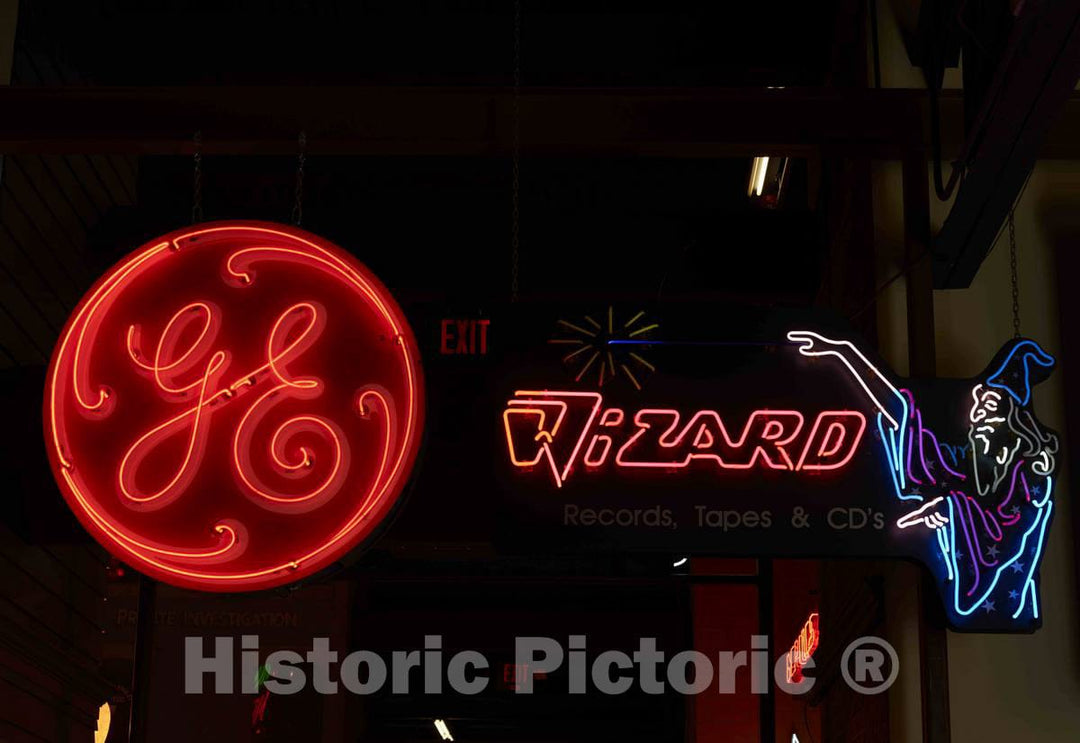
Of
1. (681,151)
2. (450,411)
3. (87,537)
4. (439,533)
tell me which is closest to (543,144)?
(681,151)

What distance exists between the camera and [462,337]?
6176 mm

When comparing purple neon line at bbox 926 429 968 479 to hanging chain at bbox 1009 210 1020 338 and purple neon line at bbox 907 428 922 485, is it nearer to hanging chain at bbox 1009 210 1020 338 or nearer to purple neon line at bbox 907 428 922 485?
purple neon line at bbox 907 428 922 485

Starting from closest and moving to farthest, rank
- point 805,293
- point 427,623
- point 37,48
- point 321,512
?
point 321,512, point 37,48, point 805,293, point 427,623

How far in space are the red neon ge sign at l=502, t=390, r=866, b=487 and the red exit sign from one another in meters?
0.88

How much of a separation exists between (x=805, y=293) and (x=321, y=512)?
3424 millimetres

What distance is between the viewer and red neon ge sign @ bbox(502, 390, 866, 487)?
5.24 meters

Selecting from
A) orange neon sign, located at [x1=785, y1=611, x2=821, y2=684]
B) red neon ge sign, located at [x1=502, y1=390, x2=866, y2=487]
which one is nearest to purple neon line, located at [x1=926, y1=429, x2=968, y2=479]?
red neon ge sign, located at [x1=502, y1=390, x2=866, y2=487]

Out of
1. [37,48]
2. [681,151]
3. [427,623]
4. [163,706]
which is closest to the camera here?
[681,151]

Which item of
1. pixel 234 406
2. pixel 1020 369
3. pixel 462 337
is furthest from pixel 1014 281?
pixel 234 406

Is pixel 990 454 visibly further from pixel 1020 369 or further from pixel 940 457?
pixel 1020 369

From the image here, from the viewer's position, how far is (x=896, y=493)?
17.0 feet

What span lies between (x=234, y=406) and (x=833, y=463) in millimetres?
2131

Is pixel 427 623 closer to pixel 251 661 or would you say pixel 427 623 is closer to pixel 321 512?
pixel 251 661

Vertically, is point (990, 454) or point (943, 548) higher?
point (990, 454)
